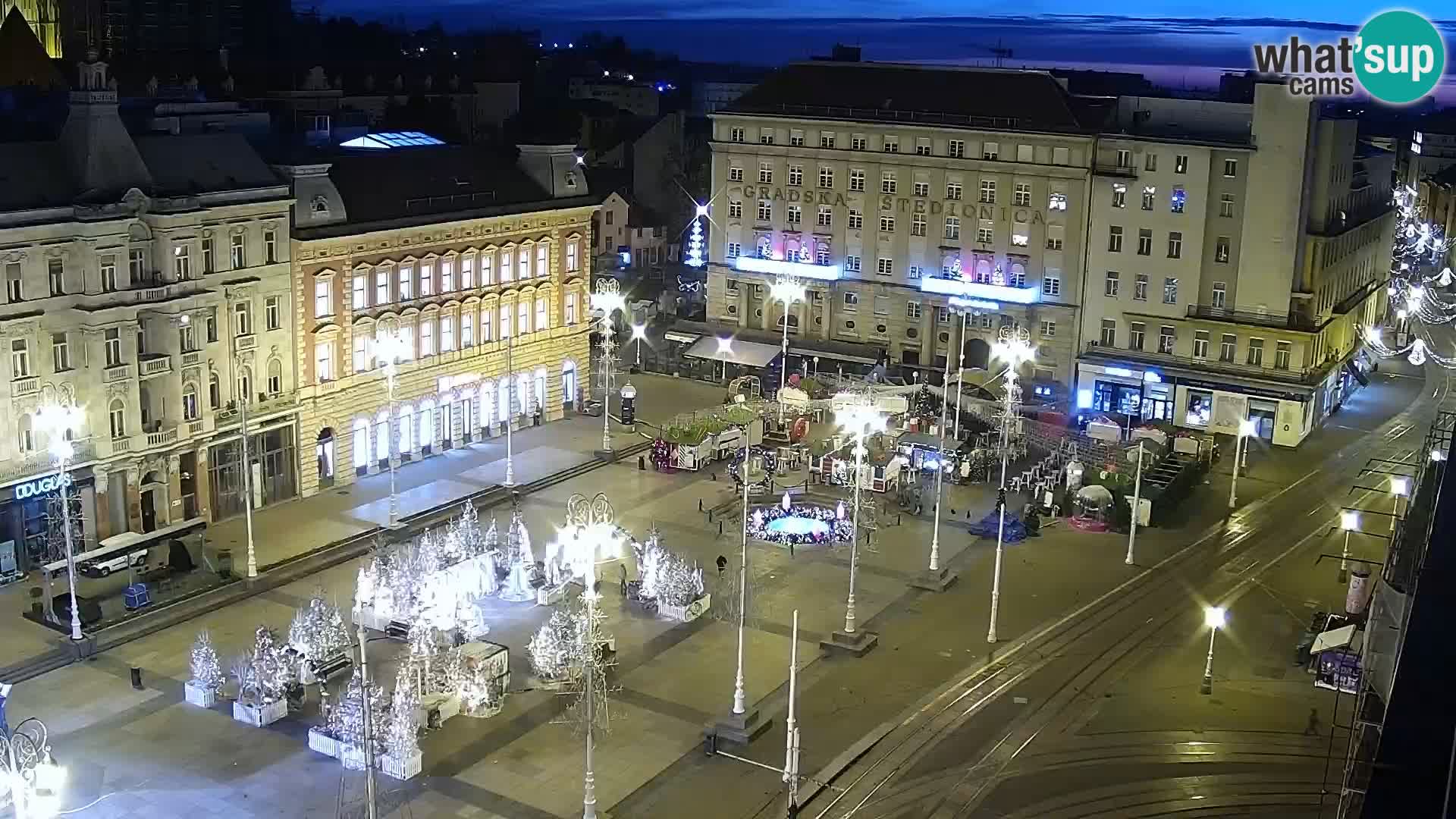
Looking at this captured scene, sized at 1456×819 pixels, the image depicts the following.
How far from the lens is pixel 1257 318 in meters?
79.1

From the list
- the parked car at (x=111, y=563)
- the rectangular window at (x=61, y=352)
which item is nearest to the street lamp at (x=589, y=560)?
the parked car at (x=111, y=563)

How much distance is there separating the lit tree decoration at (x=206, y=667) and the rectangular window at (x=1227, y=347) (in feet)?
187

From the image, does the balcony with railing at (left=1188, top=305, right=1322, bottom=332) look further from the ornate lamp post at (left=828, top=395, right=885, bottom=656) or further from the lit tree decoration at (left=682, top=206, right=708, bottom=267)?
the lit tree decoration at (left=682, top=206, right=708, bottom=267)

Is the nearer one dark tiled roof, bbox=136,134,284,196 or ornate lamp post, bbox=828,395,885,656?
ornate lamp post, bbox=828,395,885,656

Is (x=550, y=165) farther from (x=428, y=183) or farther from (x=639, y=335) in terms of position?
(x=639, y=335)

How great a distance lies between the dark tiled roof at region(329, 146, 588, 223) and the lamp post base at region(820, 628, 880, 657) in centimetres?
3066

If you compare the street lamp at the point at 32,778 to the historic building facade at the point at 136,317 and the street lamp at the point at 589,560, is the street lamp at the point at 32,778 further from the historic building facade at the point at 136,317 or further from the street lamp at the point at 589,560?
the historic building facade at the point at 136,317

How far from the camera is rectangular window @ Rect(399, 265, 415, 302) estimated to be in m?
68.8

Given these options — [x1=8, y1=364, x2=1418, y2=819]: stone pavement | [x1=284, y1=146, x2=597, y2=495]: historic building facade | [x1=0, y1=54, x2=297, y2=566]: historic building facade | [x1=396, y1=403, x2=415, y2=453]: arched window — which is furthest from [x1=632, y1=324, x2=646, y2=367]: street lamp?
[x1=0, y1=54, x2=297, y2=566]: historic building facade

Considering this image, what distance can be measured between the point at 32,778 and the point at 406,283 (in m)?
38.1

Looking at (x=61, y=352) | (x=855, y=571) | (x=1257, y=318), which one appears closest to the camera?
(x=855, y=571)

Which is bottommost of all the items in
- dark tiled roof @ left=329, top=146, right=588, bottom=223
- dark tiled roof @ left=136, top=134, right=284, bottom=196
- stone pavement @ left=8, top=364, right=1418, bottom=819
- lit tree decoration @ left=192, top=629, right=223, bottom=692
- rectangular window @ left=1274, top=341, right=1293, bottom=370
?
stone pavement @ left=8, top=364, right=1418, bottom=819

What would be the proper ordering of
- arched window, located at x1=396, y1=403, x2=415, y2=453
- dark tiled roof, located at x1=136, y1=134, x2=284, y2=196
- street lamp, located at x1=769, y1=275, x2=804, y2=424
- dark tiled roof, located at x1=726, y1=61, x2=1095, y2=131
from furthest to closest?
dark tiled roof, located at x1=726, y1=61, x2=1095, y2=131 → street lamp, located at x1=769, y1=275, x2=804, y2=424 → arched window, located at x1=396, y1=403, x2=415, y2=453 → dark tiled roof, located at x1=136, y1=134, x2=284, y2=196

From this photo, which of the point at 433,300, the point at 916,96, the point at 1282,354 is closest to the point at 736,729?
the point at 433,300
